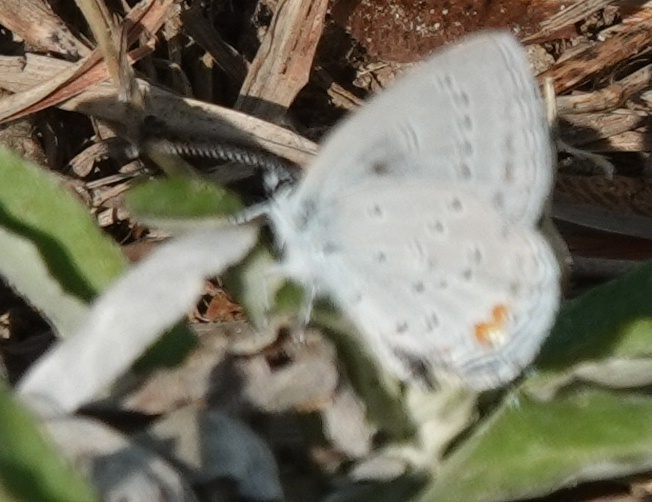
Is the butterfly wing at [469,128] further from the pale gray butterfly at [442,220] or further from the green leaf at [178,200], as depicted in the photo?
the green leaf at [178,200]

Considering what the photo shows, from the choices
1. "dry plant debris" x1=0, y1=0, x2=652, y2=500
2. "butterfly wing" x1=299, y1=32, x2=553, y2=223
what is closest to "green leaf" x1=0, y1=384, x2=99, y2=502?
"butterfly wing" x1=299, y1=32, x2=553, y2=223

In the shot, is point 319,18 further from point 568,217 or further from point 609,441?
point 609,441

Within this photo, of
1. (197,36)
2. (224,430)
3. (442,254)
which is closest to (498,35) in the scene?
(442,254)

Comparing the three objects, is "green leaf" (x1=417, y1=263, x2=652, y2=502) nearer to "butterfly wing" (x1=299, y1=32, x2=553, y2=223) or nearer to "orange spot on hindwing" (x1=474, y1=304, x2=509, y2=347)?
"orange spot on hindwing" (x1=474, y1=304, x2=509, y2=347)

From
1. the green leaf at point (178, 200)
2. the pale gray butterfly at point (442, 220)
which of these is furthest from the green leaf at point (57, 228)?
the pale gray butterfly at point (442, 220)

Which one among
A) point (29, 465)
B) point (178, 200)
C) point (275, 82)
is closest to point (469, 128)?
point (178, 200)

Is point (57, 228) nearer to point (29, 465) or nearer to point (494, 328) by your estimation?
point (494, 328)

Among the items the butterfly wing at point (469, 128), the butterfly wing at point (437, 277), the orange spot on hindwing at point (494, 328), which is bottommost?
the orange spot on hindwing at point (494, 328)
